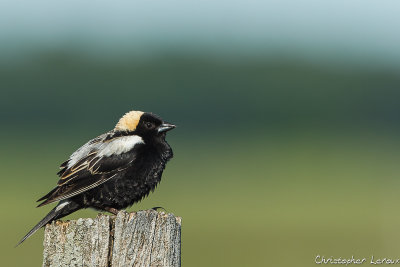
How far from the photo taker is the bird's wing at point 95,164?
5.87 m

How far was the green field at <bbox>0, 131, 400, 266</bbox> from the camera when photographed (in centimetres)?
1705

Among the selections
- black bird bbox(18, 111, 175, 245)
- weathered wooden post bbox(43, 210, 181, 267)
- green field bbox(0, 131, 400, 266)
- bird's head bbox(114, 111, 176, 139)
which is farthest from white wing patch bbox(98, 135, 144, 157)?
green field bbox(0, 131, 400, 266)

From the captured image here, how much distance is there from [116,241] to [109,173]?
201 centimetres

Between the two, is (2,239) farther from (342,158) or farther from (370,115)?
(370,115)

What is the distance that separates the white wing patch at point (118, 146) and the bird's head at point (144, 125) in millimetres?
214

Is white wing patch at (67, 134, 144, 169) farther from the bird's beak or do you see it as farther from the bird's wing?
the bird's beak

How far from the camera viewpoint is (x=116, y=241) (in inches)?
160

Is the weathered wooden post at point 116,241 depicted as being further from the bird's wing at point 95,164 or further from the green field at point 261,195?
the green field at point 261,195

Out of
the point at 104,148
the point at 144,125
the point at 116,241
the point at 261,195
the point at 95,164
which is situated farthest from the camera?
the point at 261,195

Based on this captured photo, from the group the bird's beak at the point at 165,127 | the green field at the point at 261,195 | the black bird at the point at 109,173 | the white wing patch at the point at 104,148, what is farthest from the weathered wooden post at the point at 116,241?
the green field at the point at 261,195

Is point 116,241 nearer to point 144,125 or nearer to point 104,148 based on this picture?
point 104,148

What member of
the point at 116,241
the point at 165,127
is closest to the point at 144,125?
the point at 165,127

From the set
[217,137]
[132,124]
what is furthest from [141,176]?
[217,137]

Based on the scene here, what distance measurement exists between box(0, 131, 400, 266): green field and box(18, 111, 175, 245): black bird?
7.81m
